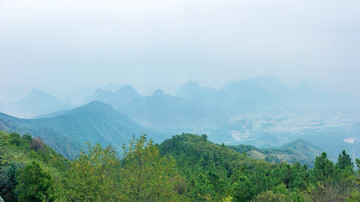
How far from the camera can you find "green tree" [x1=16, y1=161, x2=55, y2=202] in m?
19.9

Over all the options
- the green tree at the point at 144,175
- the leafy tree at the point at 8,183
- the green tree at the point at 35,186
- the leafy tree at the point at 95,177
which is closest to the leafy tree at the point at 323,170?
the green tree at the point at 144,175

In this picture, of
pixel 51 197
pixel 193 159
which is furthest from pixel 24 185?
pixel 193 159

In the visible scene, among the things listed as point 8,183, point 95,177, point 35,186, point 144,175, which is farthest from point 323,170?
point 8,183

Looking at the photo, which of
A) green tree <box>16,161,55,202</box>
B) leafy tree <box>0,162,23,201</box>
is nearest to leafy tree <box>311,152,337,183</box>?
green tree <box>16,161,55,202</box>

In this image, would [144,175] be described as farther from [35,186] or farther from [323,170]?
[323,170]

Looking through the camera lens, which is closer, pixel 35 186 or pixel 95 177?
pixel 95 177

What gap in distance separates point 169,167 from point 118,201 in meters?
4.65

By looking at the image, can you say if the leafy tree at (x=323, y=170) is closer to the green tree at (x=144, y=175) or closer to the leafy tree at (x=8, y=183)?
the green tree at (x=144, y=175)

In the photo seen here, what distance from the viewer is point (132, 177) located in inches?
742

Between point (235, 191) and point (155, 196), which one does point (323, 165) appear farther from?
point (155, 196)

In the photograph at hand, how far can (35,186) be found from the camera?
19.9 meters

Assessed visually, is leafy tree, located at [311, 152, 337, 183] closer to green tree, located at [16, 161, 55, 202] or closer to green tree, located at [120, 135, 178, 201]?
green tree, located at [120, 135, 178, 201]

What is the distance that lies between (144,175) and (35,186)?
28.0 feet

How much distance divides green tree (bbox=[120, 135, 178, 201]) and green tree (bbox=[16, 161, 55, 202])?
5.99 m
